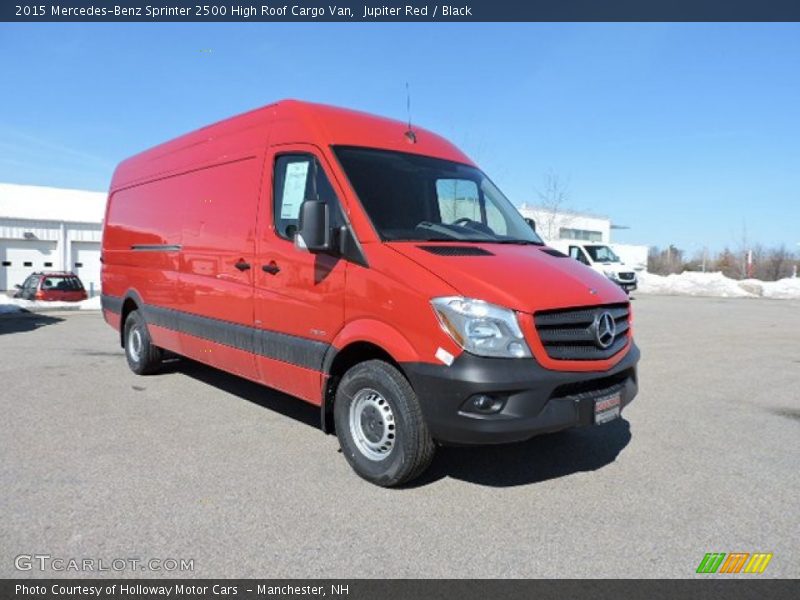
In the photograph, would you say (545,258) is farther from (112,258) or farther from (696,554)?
(112,258)

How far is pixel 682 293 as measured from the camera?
30328 mm

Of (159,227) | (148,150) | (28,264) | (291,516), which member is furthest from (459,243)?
(28,264)

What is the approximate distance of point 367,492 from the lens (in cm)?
400

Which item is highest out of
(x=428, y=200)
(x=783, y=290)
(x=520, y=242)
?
(x=428, y=200)

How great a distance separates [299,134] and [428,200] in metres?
1.16

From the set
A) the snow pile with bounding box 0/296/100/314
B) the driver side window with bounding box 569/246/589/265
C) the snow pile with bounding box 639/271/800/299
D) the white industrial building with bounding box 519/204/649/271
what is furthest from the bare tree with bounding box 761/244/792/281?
the snow pile with bounding box 0/296/100/314

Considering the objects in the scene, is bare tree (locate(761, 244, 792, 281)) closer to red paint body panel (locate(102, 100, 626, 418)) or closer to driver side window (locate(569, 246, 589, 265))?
driver side window (locate(569, 246, 589, 265))

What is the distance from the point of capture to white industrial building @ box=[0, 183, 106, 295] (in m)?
36.2

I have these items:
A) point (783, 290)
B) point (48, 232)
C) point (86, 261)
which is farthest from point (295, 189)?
point (86, 261)

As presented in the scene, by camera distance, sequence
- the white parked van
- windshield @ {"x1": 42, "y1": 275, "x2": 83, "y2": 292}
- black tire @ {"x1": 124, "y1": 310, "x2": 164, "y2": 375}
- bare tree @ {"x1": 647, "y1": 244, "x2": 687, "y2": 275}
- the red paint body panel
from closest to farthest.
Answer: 1. the red paint body panel
2. black tire @ {"x1": 124, "y1": 310, "x2": 164, "y2": 375}
3. windshield @ {"x1": 42, "y1": 275, "x2": 83, "y2": 292}
4. the white parked van
5. bare tree @ {"x1": 647, "y1": 244, "x2": 687, "y2": 275}

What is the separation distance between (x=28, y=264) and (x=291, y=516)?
131ft

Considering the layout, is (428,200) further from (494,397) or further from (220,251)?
(220,251)

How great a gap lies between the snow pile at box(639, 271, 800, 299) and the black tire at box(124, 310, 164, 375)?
27595 mm

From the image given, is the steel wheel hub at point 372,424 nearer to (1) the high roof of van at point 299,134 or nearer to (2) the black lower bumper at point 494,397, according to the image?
(2) the black lower bumper at point 494,397
